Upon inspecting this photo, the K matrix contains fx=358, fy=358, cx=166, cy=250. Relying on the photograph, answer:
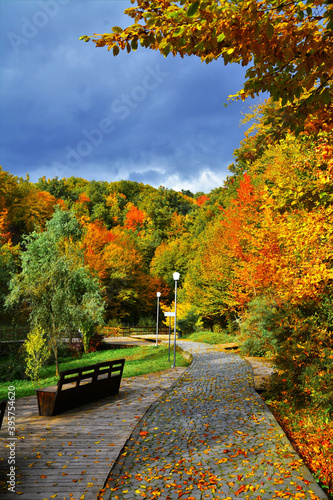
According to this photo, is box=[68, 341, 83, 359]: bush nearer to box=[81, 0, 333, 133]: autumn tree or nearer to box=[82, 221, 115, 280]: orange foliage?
box=[82, 221, 115, 280]: orange foliage

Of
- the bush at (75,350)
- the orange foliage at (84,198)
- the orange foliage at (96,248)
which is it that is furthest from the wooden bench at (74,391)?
the orange foliage at (84,198)

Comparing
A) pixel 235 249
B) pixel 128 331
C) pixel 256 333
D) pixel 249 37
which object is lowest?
pixel 128 331

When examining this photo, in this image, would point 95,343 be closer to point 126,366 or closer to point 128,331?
point 126,366

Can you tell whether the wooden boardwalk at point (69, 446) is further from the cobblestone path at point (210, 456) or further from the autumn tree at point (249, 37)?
the autumn tree at point (249, 37)

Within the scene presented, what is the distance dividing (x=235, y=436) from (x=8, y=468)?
12.1ft

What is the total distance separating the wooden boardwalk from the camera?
446 centimetres

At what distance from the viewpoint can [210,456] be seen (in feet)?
17.9

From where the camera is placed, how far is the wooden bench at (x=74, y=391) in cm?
786

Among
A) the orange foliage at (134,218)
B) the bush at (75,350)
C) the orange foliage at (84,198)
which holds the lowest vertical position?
the bush at (75,350)

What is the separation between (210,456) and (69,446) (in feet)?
7.58

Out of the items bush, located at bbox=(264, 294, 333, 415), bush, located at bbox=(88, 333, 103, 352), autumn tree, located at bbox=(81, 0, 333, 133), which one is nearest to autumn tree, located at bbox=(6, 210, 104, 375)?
bush, located at bbox=(88, 333, 103, 352)

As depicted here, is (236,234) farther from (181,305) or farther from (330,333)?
(330,333)

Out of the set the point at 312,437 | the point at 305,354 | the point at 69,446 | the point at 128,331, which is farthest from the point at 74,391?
the point at 128,331

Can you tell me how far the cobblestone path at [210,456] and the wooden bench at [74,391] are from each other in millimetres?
1623
